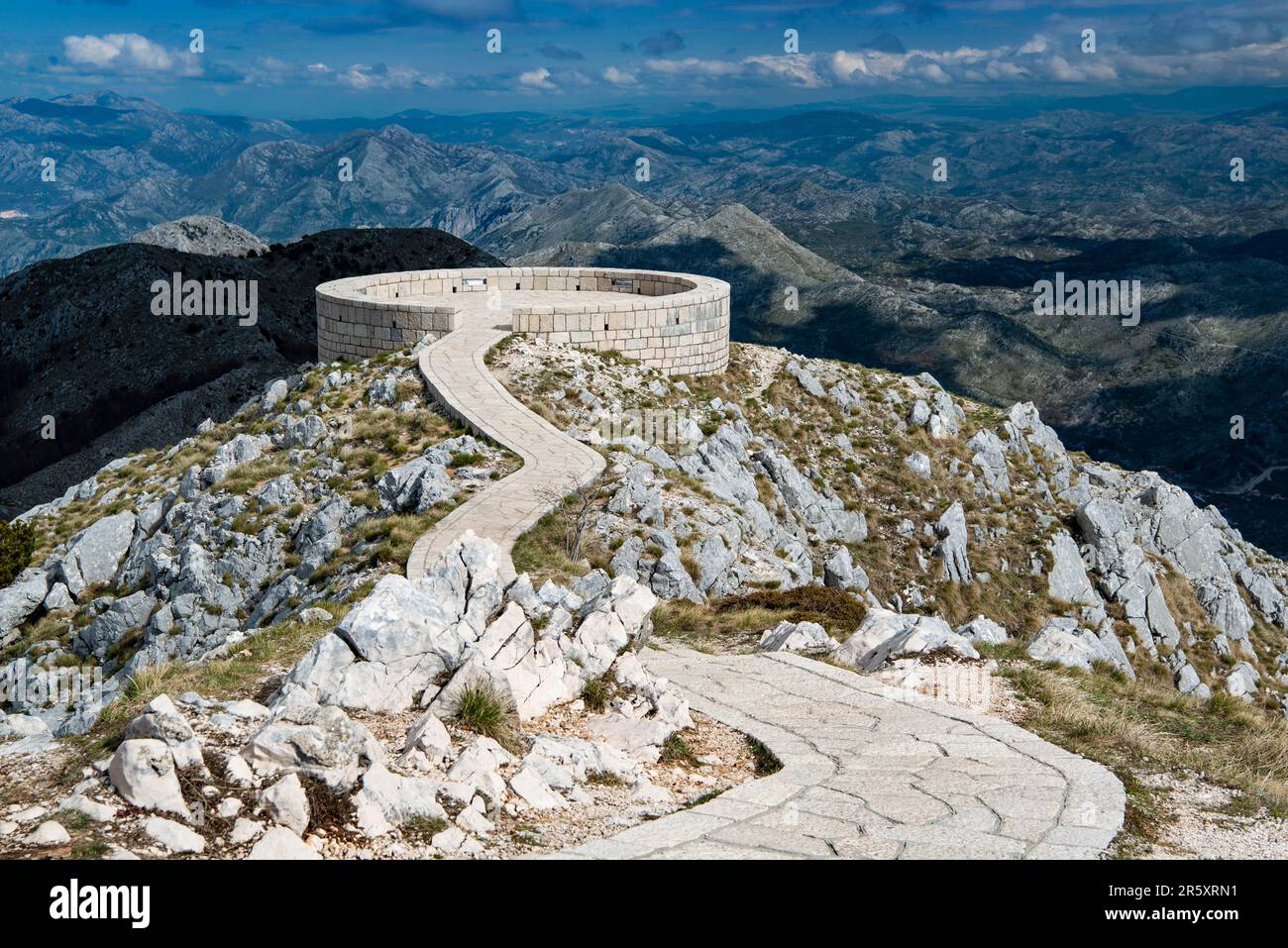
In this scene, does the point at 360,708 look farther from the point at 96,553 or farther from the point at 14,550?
the point at 14,550

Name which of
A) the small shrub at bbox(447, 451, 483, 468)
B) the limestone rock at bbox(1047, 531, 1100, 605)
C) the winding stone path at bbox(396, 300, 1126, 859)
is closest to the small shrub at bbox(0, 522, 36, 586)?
the small shrub at bbox(447, 451, 483, 468)

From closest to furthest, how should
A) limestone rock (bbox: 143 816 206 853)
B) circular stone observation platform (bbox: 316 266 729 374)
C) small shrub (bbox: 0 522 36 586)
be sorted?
1. limestone rock (bbox: 143 816 206 853)
2. small shrub (bbox: 0 522 36 586)
3. circular stone observation platform (bbox: 316 266 729 374)

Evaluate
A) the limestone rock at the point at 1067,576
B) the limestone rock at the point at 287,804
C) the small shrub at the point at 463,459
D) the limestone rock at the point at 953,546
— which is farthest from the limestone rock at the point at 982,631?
the limestone rock at the point at 1067,576

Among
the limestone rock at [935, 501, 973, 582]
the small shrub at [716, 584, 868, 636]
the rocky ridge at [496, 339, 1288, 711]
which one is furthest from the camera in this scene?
the limestone rock at [935, 501, 973, 582]

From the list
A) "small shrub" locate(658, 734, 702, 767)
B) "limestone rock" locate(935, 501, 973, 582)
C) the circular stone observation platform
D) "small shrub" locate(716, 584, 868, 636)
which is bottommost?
"limestone rock" locate(935, 501, 973, 582)

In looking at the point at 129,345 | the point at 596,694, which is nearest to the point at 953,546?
the point at 596,694

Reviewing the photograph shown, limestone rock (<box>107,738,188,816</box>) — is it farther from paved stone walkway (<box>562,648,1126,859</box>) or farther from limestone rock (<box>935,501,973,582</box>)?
limestone rock (<box>935,501,973,582</box>)
